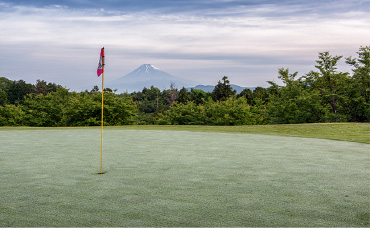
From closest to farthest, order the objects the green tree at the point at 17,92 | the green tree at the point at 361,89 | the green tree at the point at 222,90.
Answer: the green tree at the point at 361,89, the green tree at the point at 222,90, the green tree at the point at 17,92

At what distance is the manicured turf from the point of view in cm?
336

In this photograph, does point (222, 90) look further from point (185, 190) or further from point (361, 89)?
point (185, 190)

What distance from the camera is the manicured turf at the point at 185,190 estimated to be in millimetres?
3355

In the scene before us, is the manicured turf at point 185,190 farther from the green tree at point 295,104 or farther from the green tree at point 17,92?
the green tree at point 17,92

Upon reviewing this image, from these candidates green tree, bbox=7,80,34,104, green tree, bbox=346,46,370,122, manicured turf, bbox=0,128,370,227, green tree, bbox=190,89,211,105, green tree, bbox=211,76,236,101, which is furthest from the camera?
green tree, bbox=7,80,34,104

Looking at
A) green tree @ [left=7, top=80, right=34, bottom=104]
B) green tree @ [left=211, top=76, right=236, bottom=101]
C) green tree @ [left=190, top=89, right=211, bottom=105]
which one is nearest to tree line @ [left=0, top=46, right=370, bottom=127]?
green tree @ [left=211, top=76, right=236, bottom=101]

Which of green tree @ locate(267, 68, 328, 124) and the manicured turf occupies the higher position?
green tree @ locate(267, 68, 328, 124)

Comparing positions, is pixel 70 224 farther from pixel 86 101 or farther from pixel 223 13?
pixel 86 101

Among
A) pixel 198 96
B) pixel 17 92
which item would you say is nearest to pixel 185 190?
pixel 198 96

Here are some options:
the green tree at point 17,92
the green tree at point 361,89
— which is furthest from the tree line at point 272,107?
the green tree at point 17,92

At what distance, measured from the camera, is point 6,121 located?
39219mm

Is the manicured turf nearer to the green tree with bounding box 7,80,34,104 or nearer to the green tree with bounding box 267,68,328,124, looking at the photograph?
the green tree with bounding box 267,68,328,124

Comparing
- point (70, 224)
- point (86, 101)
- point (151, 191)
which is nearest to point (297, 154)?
point (151, 191)

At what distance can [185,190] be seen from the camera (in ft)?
14.5
